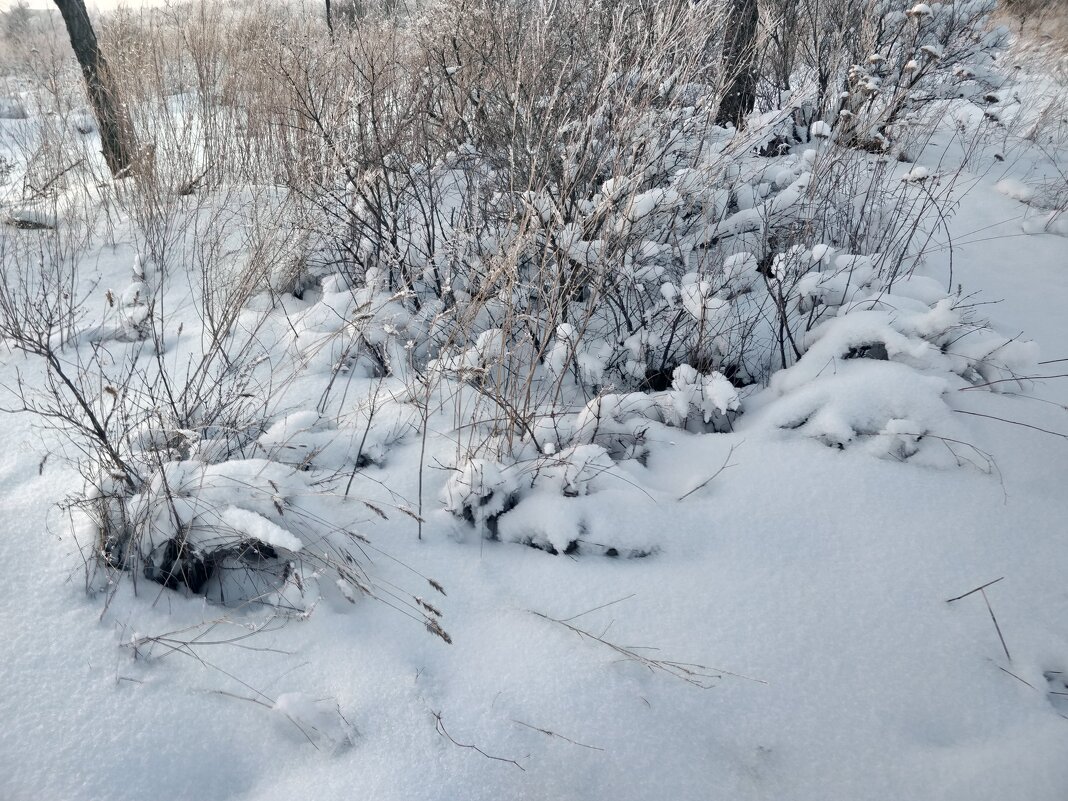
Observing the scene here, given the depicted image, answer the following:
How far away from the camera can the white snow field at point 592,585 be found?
3.83ft

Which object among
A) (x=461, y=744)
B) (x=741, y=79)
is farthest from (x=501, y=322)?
(x=741, y=79)

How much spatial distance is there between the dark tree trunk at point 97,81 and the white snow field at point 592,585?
2.32 metres

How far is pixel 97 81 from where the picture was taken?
411cm

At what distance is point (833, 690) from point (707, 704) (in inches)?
10.2

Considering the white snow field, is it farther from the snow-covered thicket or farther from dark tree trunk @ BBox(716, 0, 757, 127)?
dark tree trunk @ BBox(716, 0, 757, 127)

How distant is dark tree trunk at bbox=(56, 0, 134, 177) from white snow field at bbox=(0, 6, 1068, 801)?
7.60 ft

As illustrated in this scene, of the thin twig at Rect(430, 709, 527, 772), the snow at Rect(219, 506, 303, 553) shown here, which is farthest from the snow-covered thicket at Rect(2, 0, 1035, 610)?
the thin twig at Rect(430, 709, 527, 772)

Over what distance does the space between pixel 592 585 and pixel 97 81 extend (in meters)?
4.75

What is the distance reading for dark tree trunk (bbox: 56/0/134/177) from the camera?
12.4 ft

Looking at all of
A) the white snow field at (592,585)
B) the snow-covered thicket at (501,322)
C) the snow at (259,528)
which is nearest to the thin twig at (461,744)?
the white snow field at (592,585)

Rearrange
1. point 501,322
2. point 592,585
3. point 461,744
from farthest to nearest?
point 501,322
point 592,585
point 461,744

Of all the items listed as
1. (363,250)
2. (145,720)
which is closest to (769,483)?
(145,720)

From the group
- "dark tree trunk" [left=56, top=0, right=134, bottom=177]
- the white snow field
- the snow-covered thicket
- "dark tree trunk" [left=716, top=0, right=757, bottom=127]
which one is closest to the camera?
the white snow field

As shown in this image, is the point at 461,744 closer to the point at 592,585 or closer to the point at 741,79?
the point at 592,585
